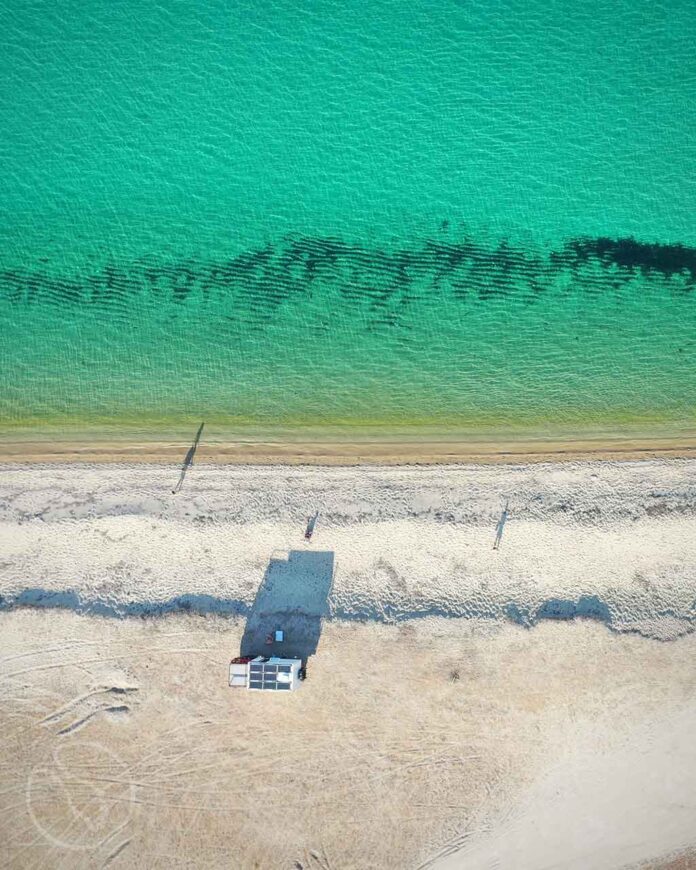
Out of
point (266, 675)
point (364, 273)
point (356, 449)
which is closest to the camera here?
point (266, 675)

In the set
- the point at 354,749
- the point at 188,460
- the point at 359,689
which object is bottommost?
the point at 354,749

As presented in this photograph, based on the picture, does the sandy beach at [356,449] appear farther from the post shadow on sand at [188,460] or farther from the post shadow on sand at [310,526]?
the post shadow on sand at [310,526]

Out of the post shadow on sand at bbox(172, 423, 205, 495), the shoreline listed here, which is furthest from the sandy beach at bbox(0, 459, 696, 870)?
the shoreline

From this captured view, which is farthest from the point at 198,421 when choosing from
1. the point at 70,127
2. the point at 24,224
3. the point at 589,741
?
the point at 589,741

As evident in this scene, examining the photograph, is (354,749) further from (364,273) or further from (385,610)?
(364,273)

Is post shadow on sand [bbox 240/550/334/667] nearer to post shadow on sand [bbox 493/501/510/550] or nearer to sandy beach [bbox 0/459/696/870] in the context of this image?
sandy beach [bbox 0/459/696/870]

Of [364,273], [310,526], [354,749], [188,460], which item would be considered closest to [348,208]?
[364,273]
